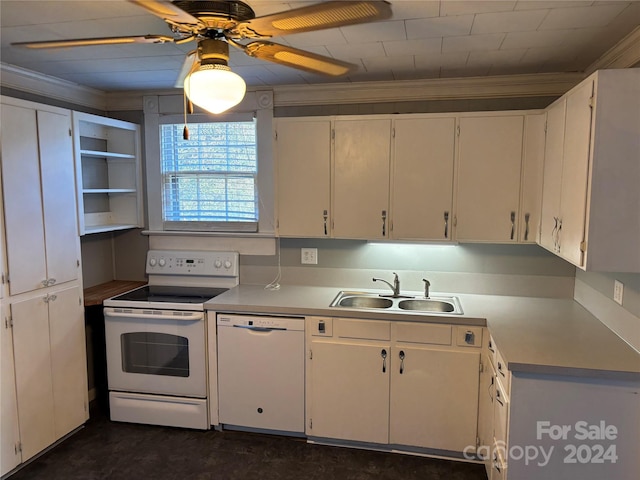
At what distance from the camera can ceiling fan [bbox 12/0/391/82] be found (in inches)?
51.6

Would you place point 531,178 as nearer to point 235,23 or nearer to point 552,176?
point 552,176

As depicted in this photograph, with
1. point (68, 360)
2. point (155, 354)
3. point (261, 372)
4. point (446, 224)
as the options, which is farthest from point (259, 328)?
point (446, 224)

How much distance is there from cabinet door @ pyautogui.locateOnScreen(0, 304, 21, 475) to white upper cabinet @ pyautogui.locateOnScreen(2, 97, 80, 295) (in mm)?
224

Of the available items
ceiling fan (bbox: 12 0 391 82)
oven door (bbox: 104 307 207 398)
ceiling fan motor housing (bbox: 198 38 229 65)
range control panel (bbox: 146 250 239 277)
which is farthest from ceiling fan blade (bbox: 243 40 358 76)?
range control panel (bbox: 146 250 239 277)

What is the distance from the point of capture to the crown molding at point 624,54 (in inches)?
83.0

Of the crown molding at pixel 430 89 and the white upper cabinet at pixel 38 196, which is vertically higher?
the crown molding at pixel 430 89

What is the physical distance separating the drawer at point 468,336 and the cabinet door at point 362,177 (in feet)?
2.54

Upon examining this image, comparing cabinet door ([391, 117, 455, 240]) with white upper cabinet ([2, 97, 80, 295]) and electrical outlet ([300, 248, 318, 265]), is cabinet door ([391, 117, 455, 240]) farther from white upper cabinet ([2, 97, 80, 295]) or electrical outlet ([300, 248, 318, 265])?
white upper cabinet ([2, 97, 80, 295])

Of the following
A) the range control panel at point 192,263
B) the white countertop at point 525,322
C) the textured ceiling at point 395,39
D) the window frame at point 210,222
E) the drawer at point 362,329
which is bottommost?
the drawer at point 362,329

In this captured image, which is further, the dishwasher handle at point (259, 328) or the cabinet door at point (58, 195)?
the dishwasher handle at point (259, 328)

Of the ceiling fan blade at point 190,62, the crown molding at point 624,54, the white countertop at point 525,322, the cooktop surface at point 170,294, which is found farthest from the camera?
the cooktop surface at point 170,294

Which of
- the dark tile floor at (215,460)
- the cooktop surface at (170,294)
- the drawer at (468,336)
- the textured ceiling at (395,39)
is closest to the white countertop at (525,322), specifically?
the drawer at (468,336)

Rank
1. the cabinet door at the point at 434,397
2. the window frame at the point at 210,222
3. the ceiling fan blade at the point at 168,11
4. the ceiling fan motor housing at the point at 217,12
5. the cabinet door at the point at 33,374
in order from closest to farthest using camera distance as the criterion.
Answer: the ceiling fan blade at the point at 168,11
the ceiling fan motor housing at the point at 217,12
the cabinet door at the point at 33,374
the cabinet door at the point at 434,397
the window frame at the point at 210,222

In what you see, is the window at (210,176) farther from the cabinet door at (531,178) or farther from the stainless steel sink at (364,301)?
the cabinet door at (531,178)
